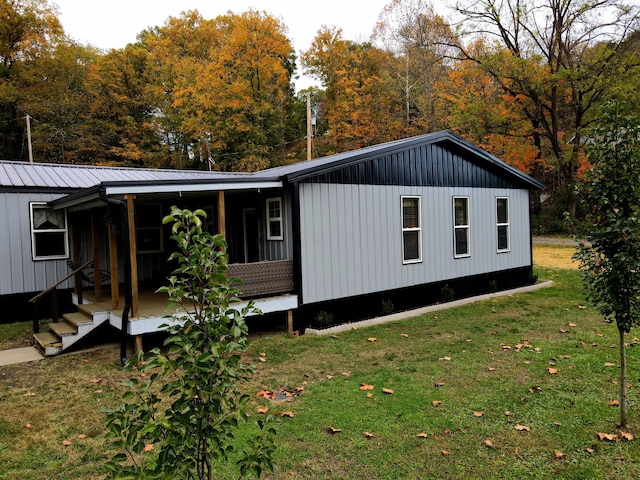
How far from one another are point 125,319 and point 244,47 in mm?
21802

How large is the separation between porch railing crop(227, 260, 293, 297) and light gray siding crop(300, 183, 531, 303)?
32 centimetres

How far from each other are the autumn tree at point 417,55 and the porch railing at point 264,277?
65.5 ft

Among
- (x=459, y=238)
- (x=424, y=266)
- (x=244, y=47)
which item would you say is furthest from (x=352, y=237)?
(x=244, y=47)

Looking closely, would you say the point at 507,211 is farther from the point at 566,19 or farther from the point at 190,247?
the point at 566,19

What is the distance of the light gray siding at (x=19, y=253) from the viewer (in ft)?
31.4

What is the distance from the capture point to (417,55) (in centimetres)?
2670

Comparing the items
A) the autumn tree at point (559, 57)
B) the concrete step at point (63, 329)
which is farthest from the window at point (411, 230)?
the autumn tree at point (559, 57)

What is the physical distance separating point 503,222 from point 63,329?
420 inches

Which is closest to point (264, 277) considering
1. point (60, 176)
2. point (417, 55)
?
point (60, 176)

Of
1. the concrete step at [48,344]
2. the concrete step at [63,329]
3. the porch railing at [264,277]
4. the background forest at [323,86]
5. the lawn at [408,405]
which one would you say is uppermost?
the background forest at [323,86]

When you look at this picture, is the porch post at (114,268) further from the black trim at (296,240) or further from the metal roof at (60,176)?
the black trim at (296,240)

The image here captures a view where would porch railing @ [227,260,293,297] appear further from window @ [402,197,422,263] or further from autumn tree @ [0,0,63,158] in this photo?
autumn tree @ [0,0,63,158]

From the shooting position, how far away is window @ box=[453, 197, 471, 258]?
35.7 feet

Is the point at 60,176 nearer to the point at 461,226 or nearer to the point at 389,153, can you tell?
the point at 389,153
